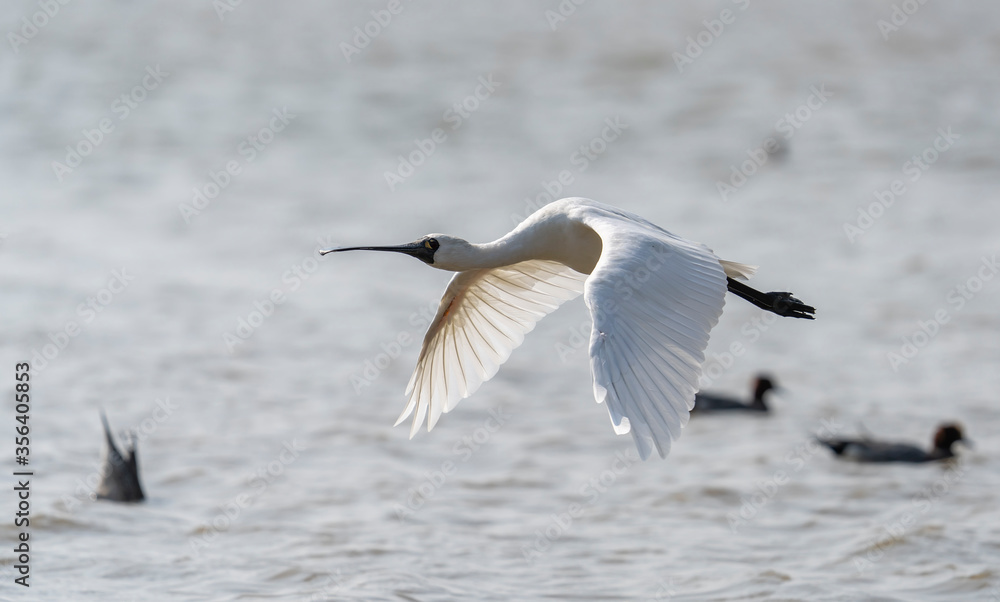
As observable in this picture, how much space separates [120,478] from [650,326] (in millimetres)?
5609

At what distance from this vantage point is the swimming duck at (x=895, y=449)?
43.0 ft

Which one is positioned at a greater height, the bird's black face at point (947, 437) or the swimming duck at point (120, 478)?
the swimming duck at point (120, 478)

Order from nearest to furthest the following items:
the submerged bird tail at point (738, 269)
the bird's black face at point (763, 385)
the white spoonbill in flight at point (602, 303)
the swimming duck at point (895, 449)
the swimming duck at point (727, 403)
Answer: the white spoonbill in flight at point (602, 303) < the submerged bird tail at point (738, 269) < the swimming duck at point (895, 449) < the swimming duck at point (727, 403) < the bird's black face at point (763, 385)

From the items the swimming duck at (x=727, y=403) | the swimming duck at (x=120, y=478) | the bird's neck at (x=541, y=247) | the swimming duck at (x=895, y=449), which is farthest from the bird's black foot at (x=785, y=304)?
the swimming duck at (x=727, y=403)

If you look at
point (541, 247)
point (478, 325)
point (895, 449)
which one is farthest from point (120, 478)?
point (895, 449)

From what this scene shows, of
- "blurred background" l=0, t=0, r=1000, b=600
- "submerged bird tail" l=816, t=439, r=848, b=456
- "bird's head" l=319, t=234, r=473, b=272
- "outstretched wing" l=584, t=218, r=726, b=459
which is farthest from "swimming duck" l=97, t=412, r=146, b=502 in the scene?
"submerged bird tail" l=816, t=439, r=848, b=456

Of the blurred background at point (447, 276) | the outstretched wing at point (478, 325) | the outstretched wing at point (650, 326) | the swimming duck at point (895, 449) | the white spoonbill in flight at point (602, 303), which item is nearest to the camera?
the outstretched wing at point (650, 326)

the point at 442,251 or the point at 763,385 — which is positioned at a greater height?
the point at 442,251

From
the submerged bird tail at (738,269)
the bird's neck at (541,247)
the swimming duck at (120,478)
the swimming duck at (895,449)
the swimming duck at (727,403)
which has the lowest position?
the swimming duck at (895,449)

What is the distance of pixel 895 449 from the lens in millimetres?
13195

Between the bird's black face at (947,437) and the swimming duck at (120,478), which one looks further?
the bird's black face at (947,437)

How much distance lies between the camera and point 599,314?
6.51 metres

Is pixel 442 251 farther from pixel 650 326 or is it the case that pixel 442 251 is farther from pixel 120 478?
pixel 120 478

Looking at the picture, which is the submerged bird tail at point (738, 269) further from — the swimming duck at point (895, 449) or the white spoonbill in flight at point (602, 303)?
the swimming duck at point (895, 449)
